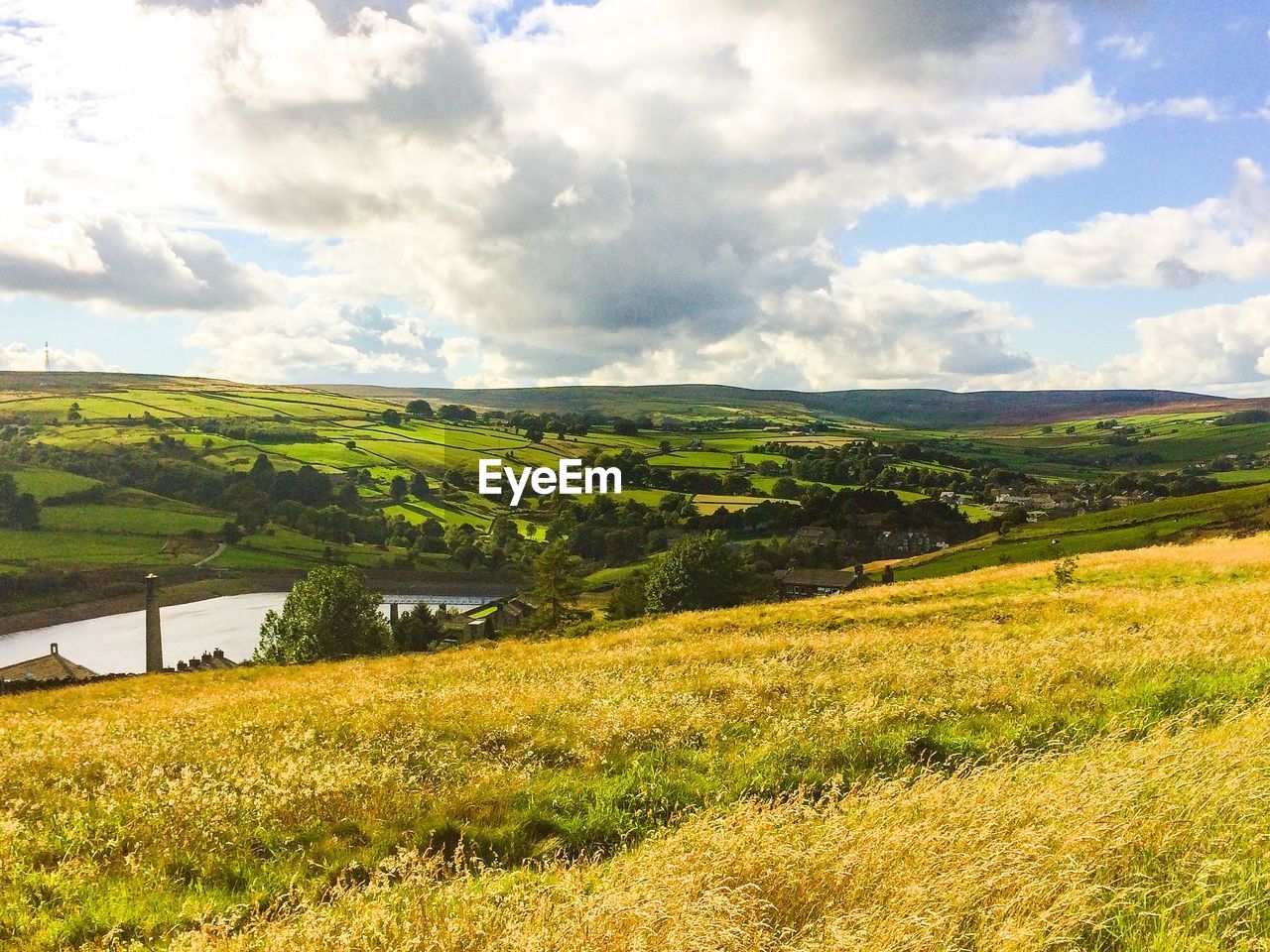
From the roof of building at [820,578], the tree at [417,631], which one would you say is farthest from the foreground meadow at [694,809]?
the roof of building at [820,578]

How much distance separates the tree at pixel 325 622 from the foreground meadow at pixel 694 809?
175 feet

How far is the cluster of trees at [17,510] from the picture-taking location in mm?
154750

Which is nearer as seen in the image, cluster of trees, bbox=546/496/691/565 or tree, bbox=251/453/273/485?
cluster of trees, bbox=546/496/691/565

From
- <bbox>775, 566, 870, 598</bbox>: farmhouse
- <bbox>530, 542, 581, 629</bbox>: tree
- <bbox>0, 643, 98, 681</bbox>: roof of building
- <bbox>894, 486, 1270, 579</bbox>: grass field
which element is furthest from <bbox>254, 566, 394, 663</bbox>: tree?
<bbox>894, 486, 1270, 579</bbox>: grass field

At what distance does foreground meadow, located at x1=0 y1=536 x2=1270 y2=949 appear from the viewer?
4352 millimetres

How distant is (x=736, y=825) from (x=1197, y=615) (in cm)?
1544

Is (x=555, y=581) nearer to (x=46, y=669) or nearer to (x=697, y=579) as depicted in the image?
(x=697, y=579)

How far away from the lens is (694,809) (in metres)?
7.06

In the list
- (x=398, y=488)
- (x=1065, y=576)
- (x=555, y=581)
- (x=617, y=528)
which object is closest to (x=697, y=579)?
(x=555, y=581)

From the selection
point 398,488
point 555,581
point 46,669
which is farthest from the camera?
point 398,488

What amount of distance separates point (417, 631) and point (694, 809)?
8778cm

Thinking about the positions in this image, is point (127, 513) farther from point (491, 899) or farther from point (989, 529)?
point (491, 899)

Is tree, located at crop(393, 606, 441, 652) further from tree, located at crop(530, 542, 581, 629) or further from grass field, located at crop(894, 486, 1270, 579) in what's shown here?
grass field, located at crop(894, 486, 1270, 579)

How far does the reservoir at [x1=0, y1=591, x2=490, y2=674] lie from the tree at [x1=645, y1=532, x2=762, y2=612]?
239 ft
